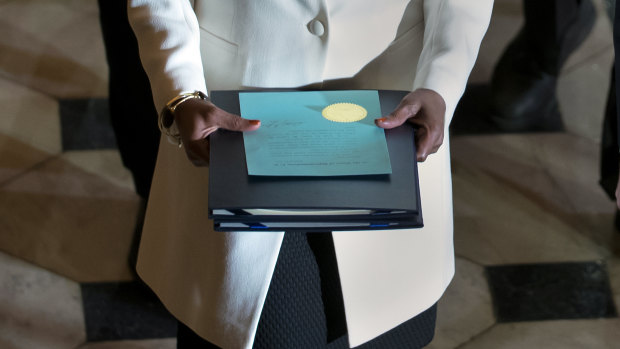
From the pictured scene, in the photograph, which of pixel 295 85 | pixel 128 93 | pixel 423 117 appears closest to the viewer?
pixel 423 117

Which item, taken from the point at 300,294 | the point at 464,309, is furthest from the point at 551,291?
the point at 300,294

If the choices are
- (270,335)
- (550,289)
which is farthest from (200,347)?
(550,289)

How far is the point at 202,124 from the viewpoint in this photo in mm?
994

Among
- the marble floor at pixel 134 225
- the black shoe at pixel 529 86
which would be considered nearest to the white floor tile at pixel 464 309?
the marble floor at pixel 134 225

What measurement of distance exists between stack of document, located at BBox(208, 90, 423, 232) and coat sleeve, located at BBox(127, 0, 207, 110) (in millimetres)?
87

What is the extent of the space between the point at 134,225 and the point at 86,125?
49 cm

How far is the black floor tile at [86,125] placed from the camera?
7.74 ft

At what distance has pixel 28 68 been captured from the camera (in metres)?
2.63

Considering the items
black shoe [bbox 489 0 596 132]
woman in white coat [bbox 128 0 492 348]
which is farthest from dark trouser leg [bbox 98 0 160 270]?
black shoe [bbox 489 0 596 132]

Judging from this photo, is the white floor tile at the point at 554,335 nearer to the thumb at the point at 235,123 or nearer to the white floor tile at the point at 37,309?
the white floor tile at the point at 37,309

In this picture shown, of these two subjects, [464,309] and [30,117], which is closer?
[464,309]

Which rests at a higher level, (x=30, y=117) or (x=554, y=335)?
(x=30, y=117)

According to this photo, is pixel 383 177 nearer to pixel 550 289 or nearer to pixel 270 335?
pixel 270 335

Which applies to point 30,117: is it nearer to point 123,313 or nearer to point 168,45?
point 123,313
